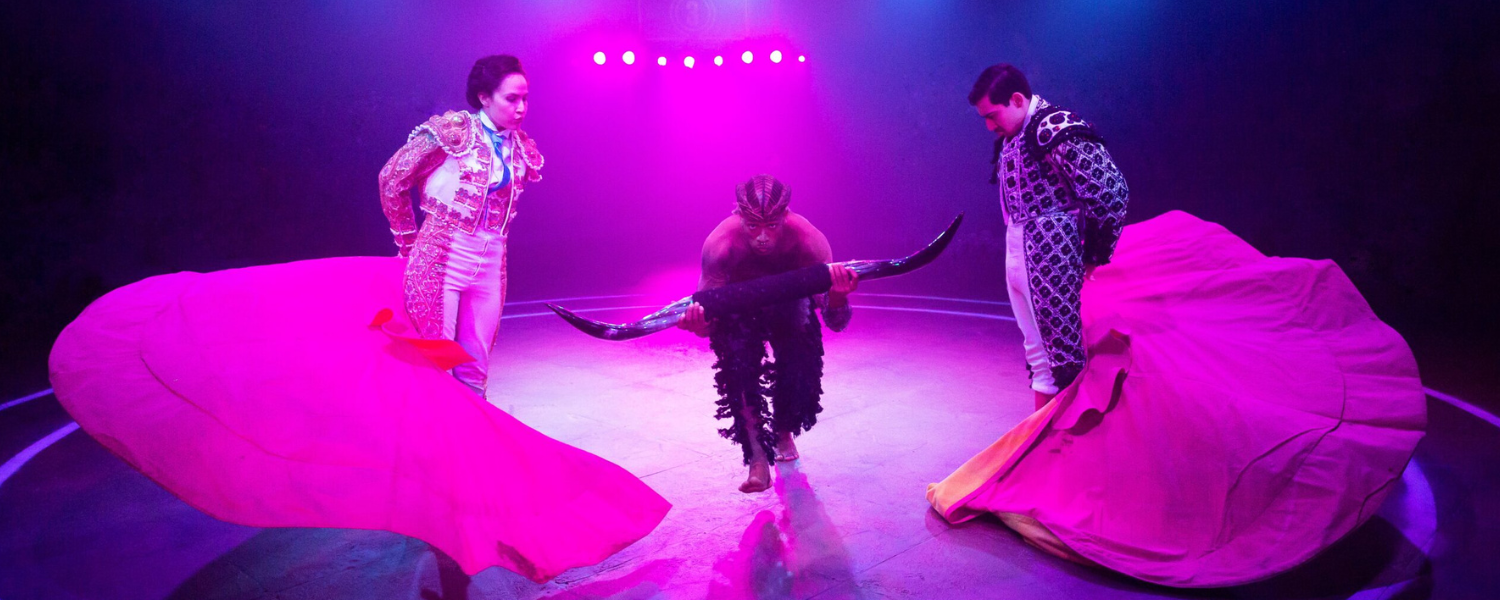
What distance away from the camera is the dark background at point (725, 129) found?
6.22 meters

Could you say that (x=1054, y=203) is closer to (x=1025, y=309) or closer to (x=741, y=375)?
(x=1025, y=309)

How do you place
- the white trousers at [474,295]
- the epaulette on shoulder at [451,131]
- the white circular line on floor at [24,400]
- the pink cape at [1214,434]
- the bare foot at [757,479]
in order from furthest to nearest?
the white circular line on floor at [24,400] < the bare foot at [757,479] < the white trousers at [474,295] < the epaulette on shoulder at [451,131] < the pink cape at [1214,434]

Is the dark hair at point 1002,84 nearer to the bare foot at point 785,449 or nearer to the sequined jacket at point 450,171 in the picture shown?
the bare foot at point 785,449

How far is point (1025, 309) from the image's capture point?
11.2ft

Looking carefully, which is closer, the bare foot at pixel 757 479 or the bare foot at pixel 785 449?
the bare foot at pixel 757 479

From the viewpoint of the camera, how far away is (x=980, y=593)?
255 cm

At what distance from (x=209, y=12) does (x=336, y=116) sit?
1.23m

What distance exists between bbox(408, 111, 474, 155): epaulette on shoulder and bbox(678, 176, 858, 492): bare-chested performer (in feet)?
3.09

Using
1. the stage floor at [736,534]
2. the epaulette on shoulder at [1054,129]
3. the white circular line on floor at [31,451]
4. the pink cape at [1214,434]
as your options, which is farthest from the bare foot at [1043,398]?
the white circular line on floor at [31,451]

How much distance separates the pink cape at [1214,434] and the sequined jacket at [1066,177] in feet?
1.13

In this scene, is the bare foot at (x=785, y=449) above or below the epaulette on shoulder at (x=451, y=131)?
below

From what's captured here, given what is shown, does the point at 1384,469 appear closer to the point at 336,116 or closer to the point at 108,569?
the point at 108,569

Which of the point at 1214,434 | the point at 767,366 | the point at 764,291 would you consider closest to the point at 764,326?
the point at 767,366

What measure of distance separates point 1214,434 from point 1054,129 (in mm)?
1176
